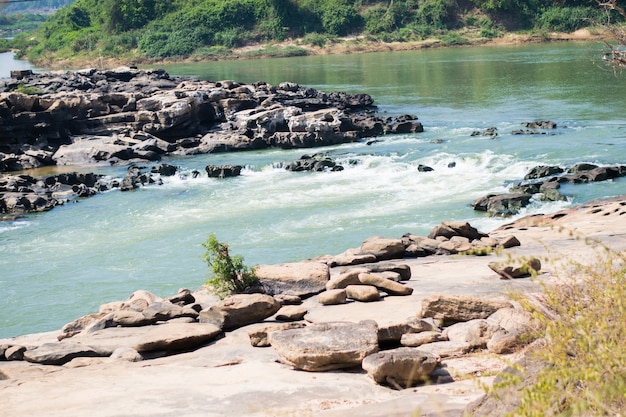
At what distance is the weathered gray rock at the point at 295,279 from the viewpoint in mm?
12102

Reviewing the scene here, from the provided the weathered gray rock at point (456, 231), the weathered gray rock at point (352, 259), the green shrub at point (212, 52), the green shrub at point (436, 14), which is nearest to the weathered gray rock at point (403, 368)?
the weathered gray rock at point (352, 259)

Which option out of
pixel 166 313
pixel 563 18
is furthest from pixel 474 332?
pixel 563 18

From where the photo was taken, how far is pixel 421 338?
8750 millimetres

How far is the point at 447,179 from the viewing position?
86.8 feet

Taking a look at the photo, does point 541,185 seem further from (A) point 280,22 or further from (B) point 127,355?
(A) point 280,22

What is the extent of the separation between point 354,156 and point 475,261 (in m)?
17.6

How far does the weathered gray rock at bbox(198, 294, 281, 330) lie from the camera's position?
422 inches

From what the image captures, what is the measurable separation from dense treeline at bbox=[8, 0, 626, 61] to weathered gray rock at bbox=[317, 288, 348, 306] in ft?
234

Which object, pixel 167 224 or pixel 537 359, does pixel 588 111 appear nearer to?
pixel 167 224

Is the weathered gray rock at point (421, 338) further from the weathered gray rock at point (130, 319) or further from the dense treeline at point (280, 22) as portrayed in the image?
the dense treeline at point (280, 22)

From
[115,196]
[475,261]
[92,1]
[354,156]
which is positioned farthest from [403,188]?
[92,1]

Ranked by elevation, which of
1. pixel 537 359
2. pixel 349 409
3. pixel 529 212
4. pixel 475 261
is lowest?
pixel 529 212

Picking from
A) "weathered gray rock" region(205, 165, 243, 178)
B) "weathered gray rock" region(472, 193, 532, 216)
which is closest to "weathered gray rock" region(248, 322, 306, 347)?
"weathered gray rock" region(472, 193, 532, 216)

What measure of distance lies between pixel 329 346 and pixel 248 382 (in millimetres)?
849
